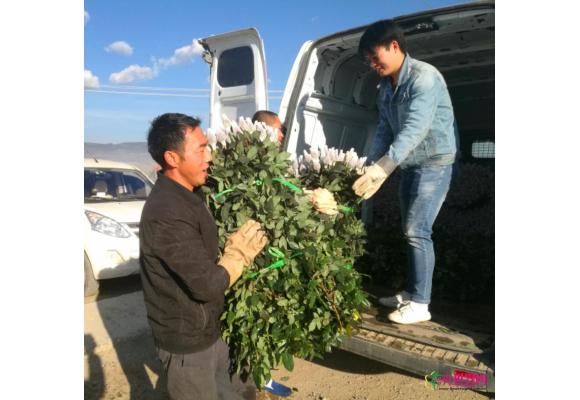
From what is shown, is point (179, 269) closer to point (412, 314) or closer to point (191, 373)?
point (191, 373)

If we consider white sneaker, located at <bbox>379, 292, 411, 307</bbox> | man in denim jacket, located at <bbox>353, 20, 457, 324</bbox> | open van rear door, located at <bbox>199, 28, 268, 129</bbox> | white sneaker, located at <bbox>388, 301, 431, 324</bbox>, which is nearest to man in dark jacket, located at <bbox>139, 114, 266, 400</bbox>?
man in denim jacket, located at <bbox>353, 20, 457, 324</bbox>

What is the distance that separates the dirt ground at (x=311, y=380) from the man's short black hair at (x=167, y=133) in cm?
200

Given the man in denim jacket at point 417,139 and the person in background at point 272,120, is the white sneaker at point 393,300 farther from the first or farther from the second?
the person in background at point 272,120

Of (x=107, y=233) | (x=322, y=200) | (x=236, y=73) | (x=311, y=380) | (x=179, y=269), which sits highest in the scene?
(x=236, y=73)

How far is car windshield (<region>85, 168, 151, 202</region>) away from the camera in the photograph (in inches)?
250

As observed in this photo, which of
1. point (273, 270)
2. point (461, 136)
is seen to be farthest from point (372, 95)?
point (273, 270)

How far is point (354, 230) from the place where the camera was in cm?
296

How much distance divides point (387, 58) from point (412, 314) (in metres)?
1.75

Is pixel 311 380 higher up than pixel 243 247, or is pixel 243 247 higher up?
pixel 243 247

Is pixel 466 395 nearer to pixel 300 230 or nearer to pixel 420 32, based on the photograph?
pixel 300 230

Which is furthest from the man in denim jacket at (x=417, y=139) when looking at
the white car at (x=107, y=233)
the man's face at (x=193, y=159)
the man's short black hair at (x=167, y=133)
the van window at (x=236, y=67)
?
the white car at (x=107, y=233)

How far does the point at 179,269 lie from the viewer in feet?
6.38
